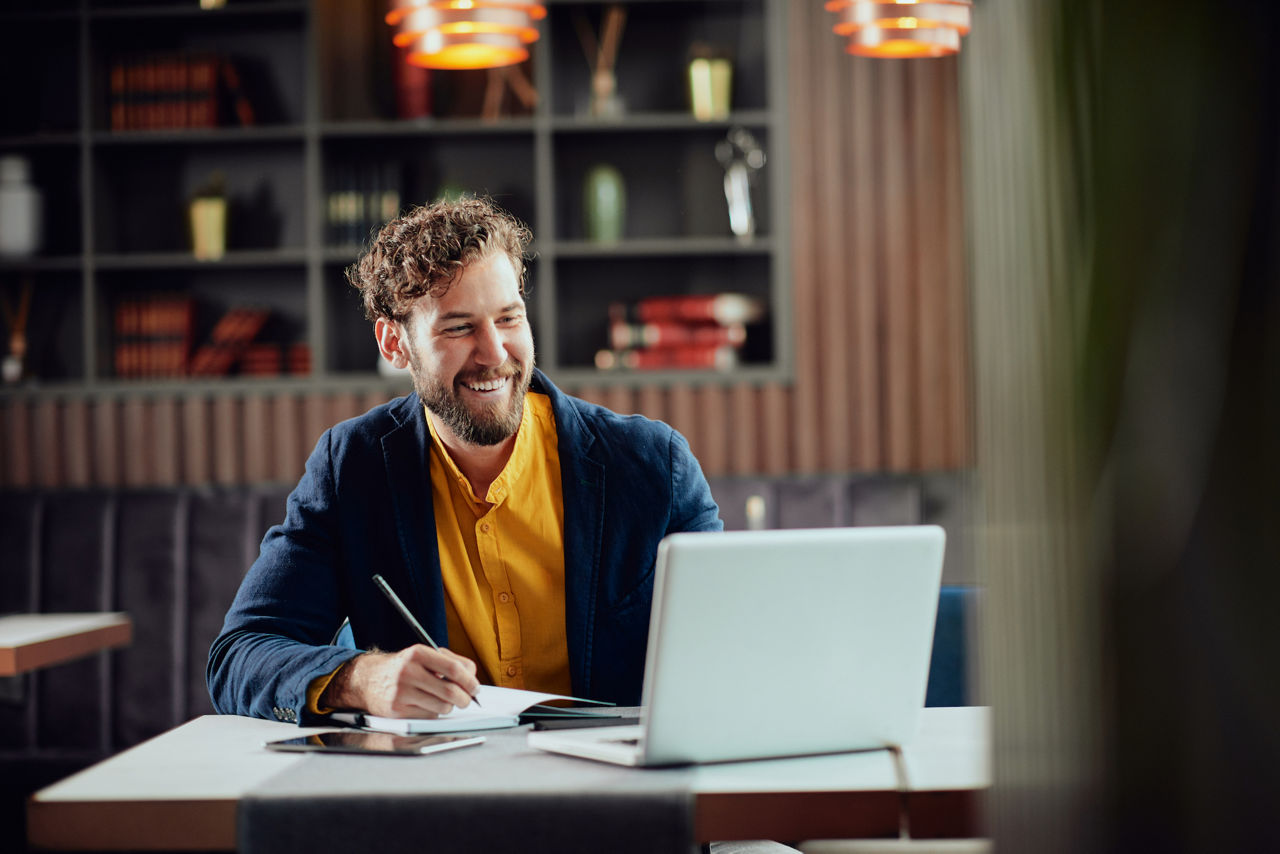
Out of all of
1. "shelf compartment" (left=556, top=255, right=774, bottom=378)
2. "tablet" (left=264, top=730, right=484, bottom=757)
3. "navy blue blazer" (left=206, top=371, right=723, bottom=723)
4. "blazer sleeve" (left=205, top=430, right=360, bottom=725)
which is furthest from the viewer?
"shelf compartment" (left=556, top=255, right=774, bottom=378)

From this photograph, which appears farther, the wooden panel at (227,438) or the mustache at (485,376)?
the wooden panel at (227,438)

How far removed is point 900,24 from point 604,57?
5.72 ft

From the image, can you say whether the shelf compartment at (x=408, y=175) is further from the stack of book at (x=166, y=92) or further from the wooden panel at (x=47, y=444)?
the wooden panel at (x=47, y=444)

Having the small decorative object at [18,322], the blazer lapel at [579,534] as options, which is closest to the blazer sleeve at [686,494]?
the blazer lapel at [579,534]

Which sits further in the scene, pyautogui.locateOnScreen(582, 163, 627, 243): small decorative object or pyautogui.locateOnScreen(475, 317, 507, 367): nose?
pyautogui.locateOnScreen(582, 163, 627, 243): small decorative object

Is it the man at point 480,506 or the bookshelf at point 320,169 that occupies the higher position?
the bookshelf at point 320,169

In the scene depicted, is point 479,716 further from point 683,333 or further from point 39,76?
point 39,76

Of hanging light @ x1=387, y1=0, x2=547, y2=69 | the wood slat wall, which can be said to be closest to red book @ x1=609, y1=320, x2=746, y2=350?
the wood slat wall

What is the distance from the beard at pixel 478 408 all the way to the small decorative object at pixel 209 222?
6.80 feet

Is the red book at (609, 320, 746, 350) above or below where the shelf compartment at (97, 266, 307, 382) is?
below

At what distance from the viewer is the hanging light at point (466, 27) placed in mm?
2064

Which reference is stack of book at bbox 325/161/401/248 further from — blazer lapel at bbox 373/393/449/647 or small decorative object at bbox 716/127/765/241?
blazer lapel at bbox 373/393/449/647

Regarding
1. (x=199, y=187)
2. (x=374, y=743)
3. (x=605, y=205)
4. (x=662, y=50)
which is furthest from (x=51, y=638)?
(x=662, y=50)

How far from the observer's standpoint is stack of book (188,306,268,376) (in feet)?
12.1
